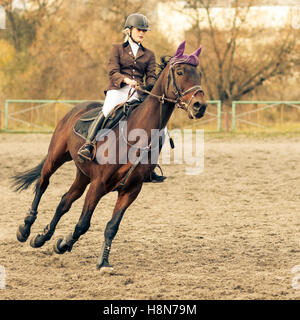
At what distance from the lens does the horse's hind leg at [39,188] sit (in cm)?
700

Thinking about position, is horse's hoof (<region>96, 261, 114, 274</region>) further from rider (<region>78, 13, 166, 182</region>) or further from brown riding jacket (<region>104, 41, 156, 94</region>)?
brown riding jacket (<region>104, 41, 156, 94</region>)

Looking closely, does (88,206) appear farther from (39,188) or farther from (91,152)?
(39,188)

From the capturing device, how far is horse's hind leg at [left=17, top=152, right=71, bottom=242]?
700 centimetres

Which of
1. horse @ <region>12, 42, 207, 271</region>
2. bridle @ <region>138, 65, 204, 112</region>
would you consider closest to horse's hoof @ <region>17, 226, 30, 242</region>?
horse @ <region>12, 42, 207, 271</region>

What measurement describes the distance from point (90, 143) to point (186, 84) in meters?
A: 1.40

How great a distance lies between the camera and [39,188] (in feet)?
24.2

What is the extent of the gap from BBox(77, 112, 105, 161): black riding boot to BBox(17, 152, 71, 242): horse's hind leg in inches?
40.3

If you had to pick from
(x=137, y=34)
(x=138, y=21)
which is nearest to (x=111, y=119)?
(x=137, y=34)

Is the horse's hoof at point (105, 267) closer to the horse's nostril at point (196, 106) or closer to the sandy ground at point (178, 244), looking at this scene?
the sandy ground at point (178, 244)

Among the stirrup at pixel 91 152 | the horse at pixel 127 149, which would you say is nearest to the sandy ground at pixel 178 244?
the horse at pixel 127 149

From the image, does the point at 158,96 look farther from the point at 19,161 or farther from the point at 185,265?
the point at 19,161

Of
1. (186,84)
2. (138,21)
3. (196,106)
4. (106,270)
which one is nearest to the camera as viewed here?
(196,106)

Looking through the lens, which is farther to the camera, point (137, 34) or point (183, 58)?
point (137, 34)
